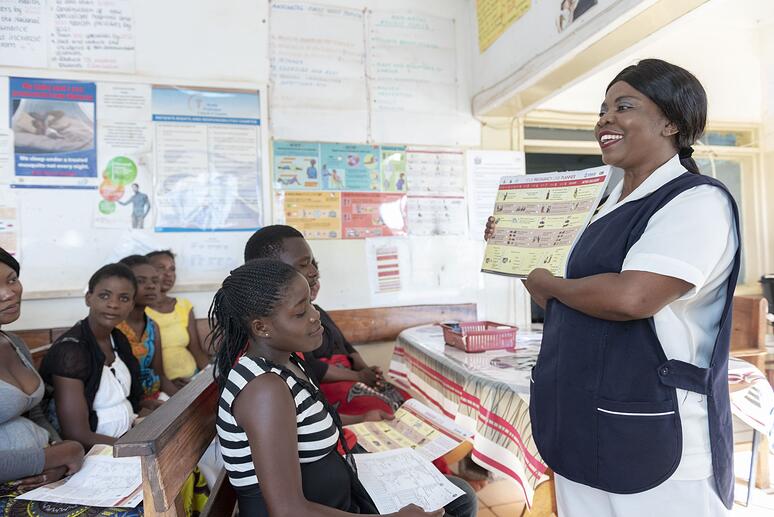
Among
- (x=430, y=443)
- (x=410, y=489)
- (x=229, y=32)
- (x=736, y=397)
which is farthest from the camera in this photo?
(x=229, y=32)

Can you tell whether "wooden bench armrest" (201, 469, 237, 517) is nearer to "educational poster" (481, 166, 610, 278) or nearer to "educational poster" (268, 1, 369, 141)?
"educational poster" (481, 166, 610, 278)

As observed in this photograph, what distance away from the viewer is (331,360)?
2.40 meters

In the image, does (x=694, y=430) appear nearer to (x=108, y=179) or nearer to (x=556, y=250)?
(x=556, y=250)

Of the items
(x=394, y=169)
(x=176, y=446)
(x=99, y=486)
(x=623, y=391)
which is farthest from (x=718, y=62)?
(x=99, y=486)

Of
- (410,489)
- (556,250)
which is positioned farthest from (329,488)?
(556,250)

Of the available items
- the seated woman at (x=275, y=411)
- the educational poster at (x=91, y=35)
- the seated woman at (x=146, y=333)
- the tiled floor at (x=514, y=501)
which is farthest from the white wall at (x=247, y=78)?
the seated woman at (x=275, y=411)

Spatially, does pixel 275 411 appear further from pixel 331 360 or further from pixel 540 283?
pixel 331 360

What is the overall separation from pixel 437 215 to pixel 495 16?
1.22 m

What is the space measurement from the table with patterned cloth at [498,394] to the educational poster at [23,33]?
2498 mm

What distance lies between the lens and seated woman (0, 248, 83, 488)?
4.58 ft

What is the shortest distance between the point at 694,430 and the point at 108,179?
9.46 feet

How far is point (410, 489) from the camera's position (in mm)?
1237

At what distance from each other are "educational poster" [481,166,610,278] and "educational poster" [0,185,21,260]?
8.12 ft

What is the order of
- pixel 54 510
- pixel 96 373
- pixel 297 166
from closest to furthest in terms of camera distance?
pixel 54 510
pixel 96 373
pixel 297 166
